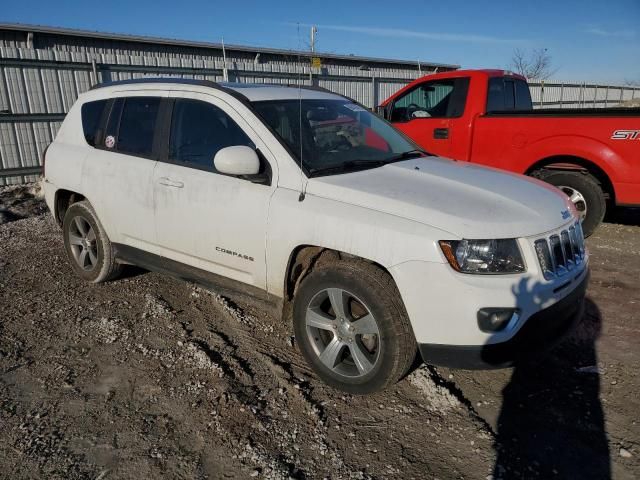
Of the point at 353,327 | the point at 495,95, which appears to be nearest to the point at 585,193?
the point at 495,95

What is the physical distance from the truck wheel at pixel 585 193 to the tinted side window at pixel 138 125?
4.57m

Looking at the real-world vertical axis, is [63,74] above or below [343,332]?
above

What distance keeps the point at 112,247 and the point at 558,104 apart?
21.6 metres

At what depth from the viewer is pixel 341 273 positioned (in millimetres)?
2898

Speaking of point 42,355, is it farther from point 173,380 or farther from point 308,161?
point 308,161

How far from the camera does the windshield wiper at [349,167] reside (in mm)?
3254

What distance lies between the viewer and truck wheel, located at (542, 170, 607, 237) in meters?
5.86

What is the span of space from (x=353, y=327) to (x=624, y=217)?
20.0 feet

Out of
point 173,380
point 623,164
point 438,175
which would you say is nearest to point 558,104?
point 623,164

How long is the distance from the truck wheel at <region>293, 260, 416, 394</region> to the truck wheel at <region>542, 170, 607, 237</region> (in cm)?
413

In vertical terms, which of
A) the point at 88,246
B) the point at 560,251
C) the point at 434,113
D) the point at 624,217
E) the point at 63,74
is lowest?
the point at 624,217

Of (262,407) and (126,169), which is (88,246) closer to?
(126,169)

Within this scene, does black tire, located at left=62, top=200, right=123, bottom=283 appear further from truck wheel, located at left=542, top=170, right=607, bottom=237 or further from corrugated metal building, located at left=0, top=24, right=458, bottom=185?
truck wheel, located at left=542, top=170, right=607, bottom=237

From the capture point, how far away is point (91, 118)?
15.3ft
